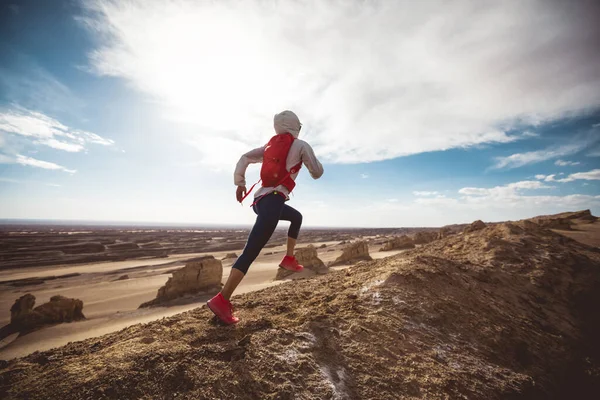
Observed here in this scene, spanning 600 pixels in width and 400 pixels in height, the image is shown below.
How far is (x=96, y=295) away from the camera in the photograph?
16.3 m

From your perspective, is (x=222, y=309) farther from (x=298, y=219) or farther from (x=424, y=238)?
(x=424, y=238)

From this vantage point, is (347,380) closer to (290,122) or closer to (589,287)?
(290,122)

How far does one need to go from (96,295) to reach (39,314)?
8425 mm

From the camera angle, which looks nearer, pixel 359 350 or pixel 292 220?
pixel 359 350

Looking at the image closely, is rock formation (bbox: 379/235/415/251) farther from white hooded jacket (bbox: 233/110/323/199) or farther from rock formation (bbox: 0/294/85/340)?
white hooded jacket (bbox: 233/110/323/199)

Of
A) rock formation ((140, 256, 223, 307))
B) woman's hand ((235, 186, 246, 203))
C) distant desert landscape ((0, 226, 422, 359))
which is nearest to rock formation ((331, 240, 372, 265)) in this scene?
distant desert landscape ((0, 226, 422, 359))

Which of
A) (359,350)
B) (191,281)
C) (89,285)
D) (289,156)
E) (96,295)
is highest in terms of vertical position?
(289,156)

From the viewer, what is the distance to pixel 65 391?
145 cm

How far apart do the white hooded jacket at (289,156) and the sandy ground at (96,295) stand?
8251 millimetres

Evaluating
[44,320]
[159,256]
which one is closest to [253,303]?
[44,320]

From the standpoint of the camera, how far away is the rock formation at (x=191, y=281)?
Result: 39.7 feet

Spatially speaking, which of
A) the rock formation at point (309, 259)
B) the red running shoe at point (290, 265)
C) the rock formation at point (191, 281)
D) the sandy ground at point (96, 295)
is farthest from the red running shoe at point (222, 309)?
the rock formation at point (309, 259)

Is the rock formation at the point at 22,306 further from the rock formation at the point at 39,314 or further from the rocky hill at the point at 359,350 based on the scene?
the rocky hill at the point at 359,350

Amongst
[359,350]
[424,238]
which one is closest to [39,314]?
[359,350]
